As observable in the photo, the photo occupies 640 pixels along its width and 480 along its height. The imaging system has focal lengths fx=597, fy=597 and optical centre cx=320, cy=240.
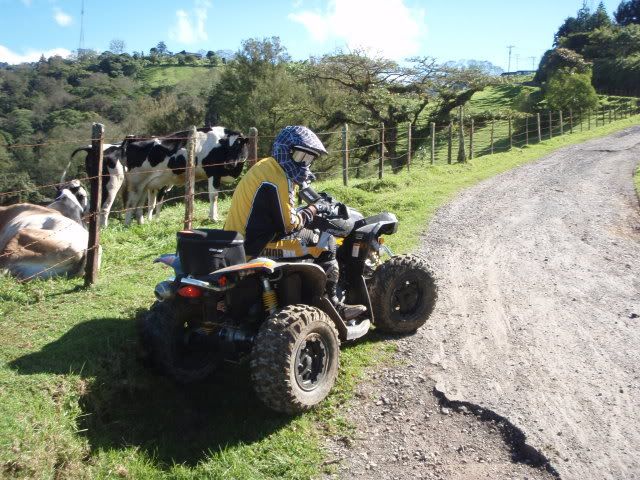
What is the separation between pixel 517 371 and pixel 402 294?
124cm

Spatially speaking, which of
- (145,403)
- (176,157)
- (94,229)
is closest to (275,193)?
(145,403)

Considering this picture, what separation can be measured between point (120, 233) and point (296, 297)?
5.56 meters

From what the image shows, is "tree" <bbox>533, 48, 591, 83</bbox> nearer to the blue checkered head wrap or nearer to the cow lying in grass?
the cow lying in grass

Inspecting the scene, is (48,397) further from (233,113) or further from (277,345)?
(233,113)

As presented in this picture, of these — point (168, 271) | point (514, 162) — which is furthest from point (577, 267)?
point (514, 162)

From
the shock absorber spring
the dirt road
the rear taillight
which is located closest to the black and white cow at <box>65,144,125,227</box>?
the dirt road

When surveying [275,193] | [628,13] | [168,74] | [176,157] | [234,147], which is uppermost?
[628,13]

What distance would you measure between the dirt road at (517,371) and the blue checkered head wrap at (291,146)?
5.94 feet

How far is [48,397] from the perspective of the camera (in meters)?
4.04

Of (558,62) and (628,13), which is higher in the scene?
(628,13)

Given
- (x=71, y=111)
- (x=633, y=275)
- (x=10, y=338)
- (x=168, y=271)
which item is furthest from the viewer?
(x=71, y=111)

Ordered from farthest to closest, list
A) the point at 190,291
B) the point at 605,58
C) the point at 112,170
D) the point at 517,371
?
the point at 605,58, the point at 112,170, the point at 517,371, the point at 190,291

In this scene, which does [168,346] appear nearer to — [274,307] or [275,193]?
[274,307]

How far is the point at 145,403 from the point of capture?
471 cm
